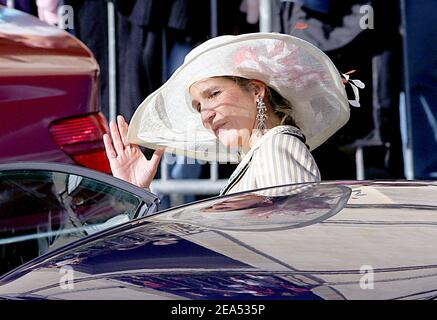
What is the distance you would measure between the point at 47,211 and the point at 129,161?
0.66 metres

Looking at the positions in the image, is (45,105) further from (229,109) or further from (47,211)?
(229,109)

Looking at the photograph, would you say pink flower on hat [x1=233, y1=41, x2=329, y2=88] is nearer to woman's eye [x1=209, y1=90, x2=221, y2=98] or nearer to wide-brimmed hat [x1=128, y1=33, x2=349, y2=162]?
wide-brimmed hat [x1=128, y1=33, x2=349, y2=162]

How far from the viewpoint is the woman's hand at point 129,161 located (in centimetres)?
377

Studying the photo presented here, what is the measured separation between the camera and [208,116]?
3.23m

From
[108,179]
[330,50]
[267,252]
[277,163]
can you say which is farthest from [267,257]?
[330,50]

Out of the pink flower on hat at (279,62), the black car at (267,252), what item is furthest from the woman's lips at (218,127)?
the black car at (267,252)

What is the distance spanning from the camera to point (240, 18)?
5840 millimetres

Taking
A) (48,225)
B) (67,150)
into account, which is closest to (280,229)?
(48,225)

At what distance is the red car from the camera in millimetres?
4637

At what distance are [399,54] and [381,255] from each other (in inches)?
160

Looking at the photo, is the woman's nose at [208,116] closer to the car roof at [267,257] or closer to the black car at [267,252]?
the black car at [267,252]

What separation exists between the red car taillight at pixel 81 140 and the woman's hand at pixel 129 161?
0.72m

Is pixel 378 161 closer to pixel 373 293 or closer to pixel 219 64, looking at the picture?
pixel 219 64
